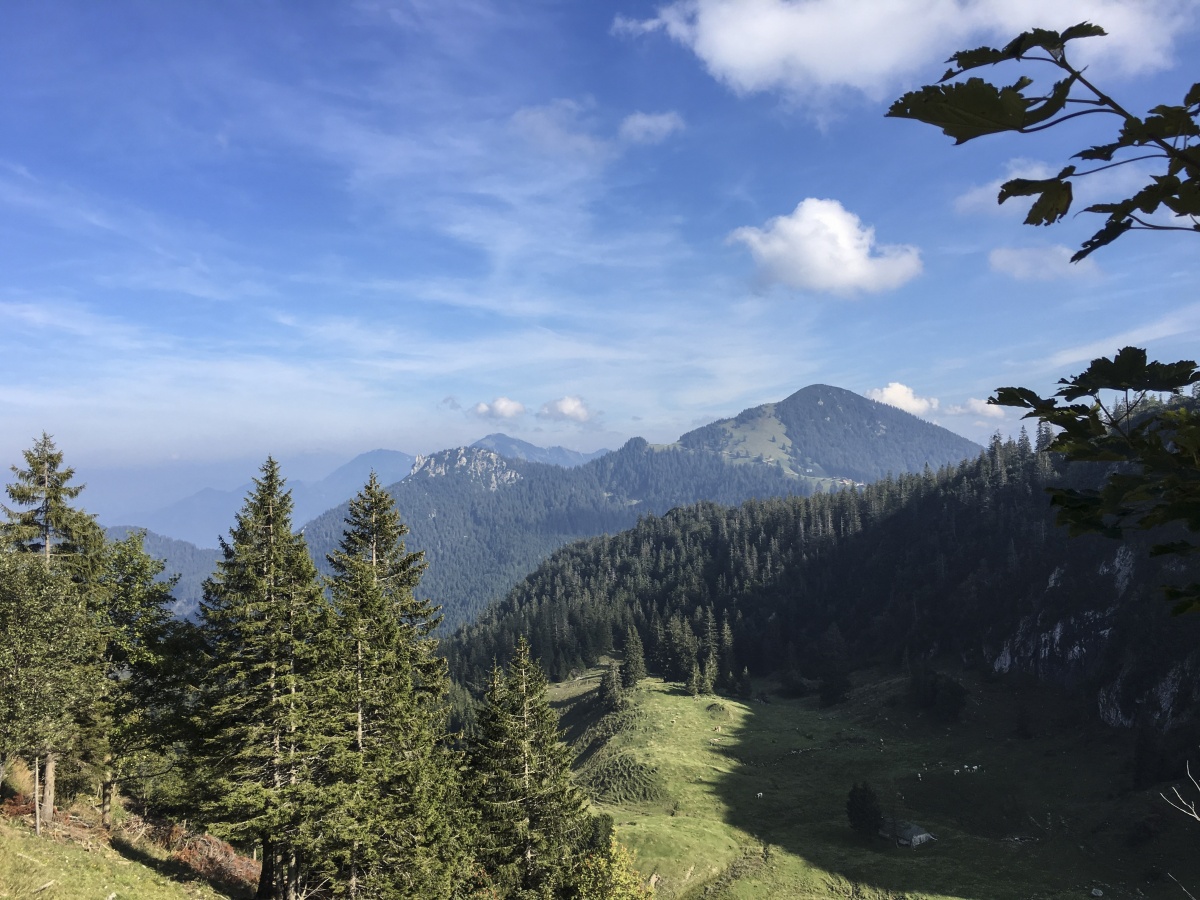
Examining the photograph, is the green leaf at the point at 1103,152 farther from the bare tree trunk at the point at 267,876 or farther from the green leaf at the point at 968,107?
the bare tree trunk at the point at 267,876

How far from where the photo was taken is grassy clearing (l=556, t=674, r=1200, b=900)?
60938 millimetres

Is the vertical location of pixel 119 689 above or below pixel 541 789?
above

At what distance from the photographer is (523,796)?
3350 cm

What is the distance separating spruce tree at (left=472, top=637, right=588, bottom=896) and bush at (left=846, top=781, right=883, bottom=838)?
160 ft

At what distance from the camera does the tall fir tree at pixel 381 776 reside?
25609 mm

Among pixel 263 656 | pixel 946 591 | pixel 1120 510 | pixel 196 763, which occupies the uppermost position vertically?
pixel 1120 510

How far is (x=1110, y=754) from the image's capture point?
92125mm

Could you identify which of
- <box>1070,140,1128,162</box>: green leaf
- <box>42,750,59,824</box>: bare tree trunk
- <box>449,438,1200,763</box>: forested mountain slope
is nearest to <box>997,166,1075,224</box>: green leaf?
<box>1070,140,1128,162</box>: green leaf

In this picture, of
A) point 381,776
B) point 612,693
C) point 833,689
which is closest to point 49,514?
point 381,776

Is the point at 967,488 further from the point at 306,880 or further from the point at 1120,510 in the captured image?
the point at 1120,510

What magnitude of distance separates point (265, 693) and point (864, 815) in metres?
67.3

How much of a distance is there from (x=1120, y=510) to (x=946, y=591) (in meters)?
182

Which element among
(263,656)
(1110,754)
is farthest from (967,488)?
(263,656)

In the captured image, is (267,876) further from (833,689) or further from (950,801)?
(833,689)
